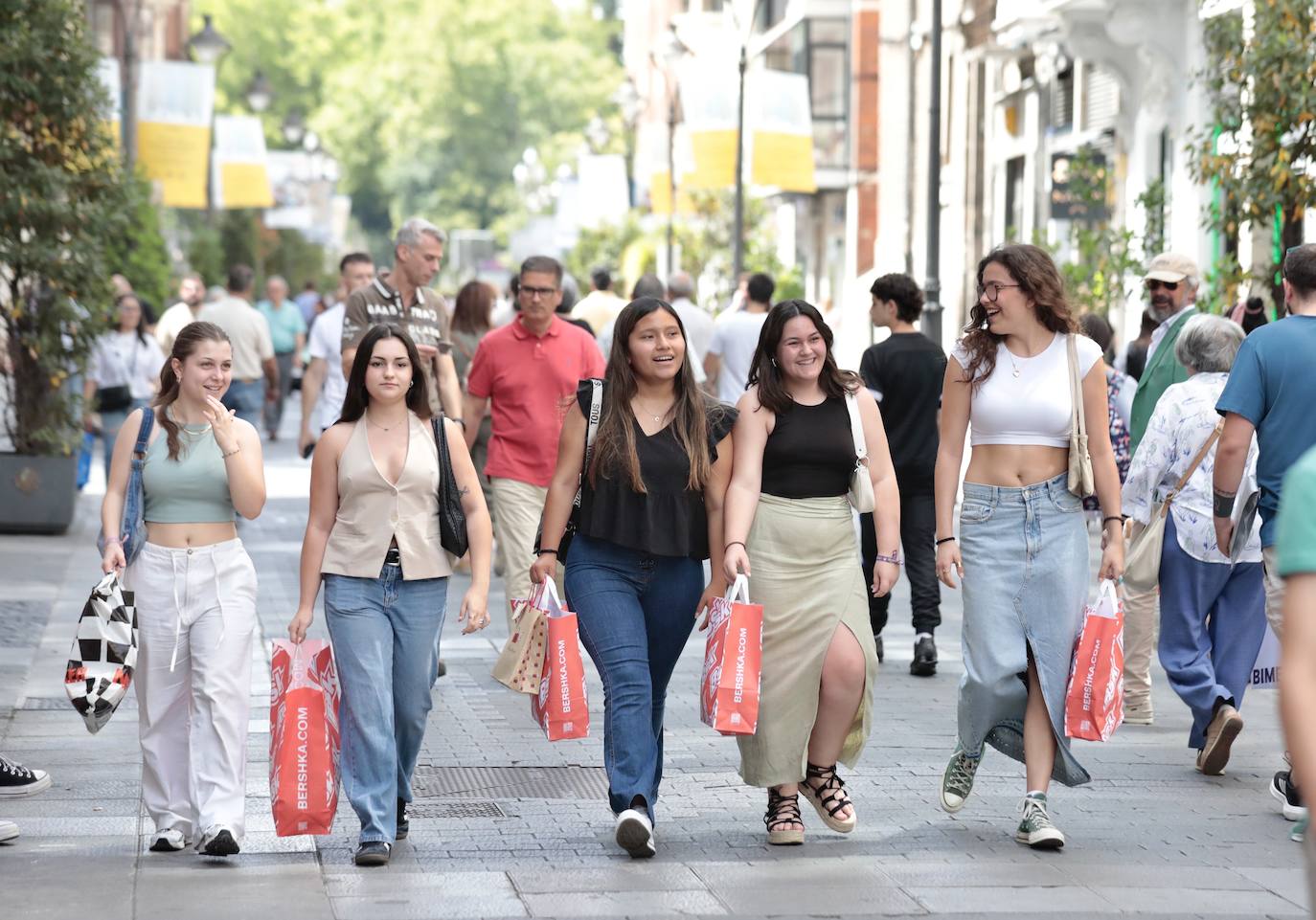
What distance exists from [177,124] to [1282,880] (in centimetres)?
1967

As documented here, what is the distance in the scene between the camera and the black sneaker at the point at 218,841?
6375 mm

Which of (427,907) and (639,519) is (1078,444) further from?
(427,907)

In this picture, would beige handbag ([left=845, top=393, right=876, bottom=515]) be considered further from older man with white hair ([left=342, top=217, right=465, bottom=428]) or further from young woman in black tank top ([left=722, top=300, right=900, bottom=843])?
older man with white hair ([left=342, top=217, right=465, bottom=428])

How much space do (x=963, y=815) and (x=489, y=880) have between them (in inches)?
72.3

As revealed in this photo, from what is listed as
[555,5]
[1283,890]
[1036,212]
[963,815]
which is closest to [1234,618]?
[963,815]

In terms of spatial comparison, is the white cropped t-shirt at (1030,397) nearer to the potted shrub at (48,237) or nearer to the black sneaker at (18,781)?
the black sneaker at (18,781)

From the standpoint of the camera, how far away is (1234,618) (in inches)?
331

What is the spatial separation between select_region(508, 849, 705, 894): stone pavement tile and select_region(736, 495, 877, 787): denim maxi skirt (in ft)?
1.62

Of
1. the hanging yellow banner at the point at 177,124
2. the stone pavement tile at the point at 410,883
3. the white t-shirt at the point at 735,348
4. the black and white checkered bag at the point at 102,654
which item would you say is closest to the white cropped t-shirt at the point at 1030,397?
the stone pavement tile at the point at 410,883

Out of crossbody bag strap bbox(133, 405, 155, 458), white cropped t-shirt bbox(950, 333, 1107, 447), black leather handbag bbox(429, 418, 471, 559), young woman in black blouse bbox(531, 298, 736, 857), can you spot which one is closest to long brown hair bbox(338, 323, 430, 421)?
black leather handbag bbox(429, 418, 471, 559)

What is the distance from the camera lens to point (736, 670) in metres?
6.43

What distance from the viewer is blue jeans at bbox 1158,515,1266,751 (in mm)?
8250

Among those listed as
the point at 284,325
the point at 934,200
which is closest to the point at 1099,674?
the point at 934,200

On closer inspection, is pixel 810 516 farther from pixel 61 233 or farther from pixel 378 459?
pixel 61 233
